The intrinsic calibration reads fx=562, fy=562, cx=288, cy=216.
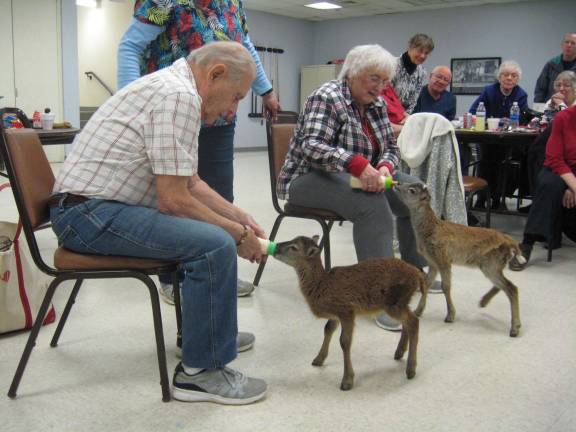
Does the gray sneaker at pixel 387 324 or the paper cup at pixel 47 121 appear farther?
the paper cup at pixel 47 121

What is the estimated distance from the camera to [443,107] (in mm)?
5188

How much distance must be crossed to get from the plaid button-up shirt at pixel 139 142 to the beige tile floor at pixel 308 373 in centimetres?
64

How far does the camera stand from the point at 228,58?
1632 mm

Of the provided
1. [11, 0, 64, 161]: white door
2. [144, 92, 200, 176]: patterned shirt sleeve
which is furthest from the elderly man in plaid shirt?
[11, 0, 64, 161]: white door

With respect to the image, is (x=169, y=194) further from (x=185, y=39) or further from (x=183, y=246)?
(x=185, y=39)

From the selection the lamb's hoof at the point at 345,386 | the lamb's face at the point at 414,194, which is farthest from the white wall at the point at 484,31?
the lamb's hoof at the point at 345,386

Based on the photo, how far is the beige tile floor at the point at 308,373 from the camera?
1638 millimetres

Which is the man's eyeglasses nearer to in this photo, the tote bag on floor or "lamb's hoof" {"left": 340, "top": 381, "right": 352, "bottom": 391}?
"lamb's hoof" {"left": 340, "top": 381, "right": 352, "bottom": 391}

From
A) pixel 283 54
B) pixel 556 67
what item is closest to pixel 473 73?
pixel 283 54

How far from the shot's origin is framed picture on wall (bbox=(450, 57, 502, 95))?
1030cm

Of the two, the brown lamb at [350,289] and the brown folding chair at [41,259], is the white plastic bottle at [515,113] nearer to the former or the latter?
the brown lamb at [350,289]

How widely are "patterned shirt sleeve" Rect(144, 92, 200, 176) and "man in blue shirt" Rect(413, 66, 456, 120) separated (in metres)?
4.00

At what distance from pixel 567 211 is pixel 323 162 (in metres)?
2.12

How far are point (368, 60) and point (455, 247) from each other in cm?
89
